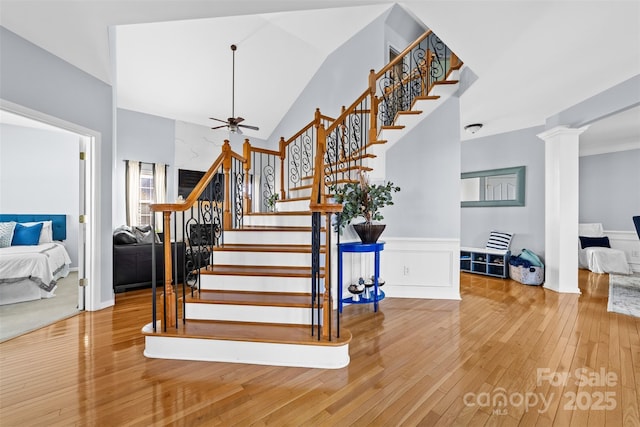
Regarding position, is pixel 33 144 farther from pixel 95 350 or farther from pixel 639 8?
pixel 639 8

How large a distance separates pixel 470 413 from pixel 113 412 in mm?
2001

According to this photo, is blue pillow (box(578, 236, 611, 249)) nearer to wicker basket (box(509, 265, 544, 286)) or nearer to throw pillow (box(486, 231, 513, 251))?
throw pillow (box(486, 231, 513, 251))

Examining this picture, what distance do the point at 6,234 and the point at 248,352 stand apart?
16.6 feet

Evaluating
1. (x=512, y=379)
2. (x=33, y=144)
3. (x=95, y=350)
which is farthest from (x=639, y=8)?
(x=33, y=144)

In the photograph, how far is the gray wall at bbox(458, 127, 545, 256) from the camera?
530 centimetres

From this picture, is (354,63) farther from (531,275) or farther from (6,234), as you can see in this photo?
(6,234)

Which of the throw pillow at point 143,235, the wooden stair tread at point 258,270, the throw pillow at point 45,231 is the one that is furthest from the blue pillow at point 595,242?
the throw pillow at point 45,231

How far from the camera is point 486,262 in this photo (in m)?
5.39

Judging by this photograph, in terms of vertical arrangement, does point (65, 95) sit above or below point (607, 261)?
above

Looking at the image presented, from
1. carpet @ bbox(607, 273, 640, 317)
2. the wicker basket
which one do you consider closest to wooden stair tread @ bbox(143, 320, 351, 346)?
carpet @ bbox(607, 273, 640, 317)

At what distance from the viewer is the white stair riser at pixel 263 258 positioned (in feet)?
10.0

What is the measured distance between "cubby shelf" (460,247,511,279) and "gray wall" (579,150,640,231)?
2862 mm

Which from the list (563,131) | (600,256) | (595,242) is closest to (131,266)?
(563,131)

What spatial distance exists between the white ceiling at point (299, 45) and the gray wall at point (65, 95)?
0.11 metres
